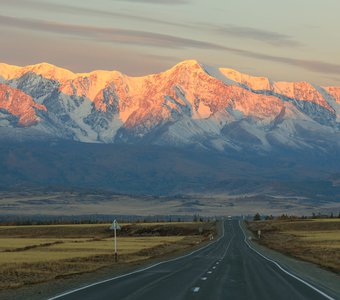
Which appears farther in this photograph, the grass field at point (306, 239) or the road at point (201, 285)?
the grass field at point (306, 239)

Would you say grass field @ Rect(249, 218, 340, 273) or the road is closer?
the road

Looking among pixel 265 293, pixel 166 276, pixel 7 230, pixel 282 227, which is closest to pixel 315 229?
pixel 282 227

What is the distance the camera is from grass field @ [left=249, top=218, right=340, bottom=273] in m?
77.1

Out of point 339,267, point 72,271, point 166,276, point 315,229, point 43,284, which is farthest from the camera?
point 315,229

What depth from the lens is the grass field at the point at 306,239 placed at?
253ft

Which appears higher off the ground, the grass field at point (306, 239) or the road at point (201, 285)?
the grass field at point (306, 239)

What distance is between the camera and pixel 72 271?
180 ft

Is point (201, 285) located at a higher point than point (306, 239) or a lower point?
lower

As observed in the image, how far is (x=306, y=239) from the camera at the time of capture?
379 ft

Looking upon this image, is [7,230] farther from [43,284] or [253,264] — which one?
[43,284]

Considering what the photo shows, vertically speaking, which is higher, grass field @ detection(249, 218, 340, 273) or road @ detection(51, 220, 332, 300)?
grass field @ detection(249, 218, 340, 273)

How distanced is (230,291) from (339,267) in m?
21.8

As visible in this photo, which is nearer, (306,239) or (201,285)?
(201,285)

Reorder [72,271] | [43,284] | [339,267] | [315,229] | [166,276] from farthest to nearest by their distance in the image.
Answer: [315,229] < [339,267] < [72,271] < [166,276] < [43,284]
